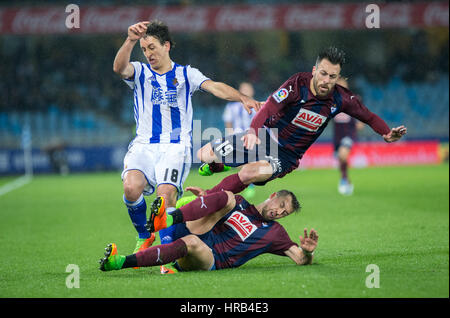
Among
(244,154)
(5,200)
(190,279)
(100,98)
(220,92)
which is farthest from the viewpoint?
→ (100,98)

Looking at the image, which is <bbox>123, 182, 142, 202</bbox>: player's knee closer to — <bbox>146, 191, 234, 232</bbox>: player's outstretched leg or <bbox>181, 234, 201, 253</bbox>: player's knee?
<bbox>146, 191, 234, 232</bbox>: player's outstretched leg

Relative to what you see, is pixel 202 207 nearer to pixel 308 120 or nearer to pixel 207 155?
pixel 207 155

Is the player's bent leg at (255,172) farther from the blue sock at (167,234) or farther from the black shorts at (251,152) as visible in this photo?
the blue sock at (167,234)

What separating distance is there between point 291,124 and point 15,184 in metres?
→ 12.5

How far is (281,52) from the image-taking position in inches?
947

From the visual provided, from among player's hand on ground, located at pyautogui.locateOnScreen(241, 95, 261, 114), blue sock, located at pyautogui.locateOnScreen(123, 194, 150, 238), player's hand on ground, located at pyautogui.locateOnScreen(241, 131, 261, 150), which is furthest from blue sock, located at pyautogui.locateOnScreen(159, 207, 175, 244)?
player's hand on ground, located at pyautogui.locateOnScreen(241, 95, 261, 114)

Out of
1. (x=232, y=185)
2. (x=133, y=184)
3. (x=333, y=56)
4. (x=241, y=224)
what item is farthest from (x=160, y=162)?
Answer: (x=333, y=56)

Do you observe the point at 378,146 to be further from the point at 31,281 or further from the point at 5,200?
the point at 31,281

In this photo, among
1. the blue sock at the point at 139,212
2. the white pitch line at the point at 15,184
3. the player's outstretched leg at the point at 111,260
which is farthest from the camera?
the white pitch line at the point at 15,184

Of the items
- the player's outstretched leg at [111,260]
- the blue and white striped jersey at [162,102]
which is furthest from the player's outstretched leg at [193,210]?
the blue and white striped jersey at [162,102]

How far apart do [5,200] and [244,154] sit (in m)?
8.10

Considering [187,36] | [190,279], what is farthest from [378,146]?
[190,279]

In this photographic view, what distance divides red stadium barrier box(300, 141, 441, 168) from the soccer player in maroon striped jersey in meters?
14.5

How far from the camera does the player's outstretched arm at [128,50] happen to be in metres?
5.71
